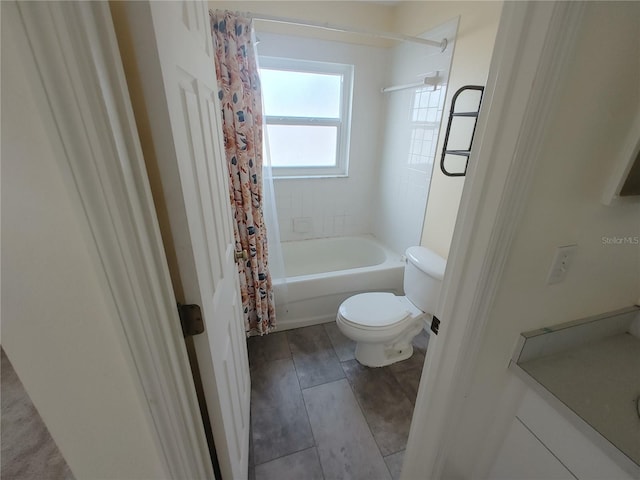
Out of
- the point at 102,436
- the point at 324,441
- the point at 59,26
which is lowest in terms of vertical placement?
the point at 324,441

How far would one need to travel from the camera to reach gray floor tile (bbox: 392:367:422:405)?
5.18ft

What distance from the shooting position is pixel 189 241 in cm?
55

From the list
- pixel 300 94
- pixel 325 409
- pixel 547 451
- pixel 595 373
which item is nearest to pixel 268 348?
pixel 325 409

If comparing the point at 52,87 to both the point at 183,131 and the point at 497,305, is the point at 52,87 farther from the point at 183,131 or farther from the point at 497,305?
the point at 497,305

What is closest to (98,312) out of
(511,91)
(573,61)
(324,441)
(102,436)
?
(102,436)

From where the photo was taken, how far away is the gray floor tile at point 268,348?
1812mm

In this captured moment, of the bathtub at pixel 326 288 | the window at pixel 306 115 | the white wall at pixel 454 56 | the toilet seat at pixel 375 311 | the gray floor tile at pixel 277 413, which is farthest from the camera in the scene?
the window at pixel 306 115

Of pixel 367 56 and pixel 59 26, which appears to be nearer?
pixel 59 26

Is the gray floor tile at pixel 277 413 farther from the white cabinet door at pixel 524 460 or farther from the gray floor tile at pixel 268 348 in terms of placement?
the white cabinet door at pixel 524 460

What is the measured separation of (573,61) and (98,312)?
973 millimetres

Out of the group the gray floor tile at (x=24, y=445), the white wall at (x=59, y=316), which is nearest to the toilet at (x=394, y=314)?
the white wall at (x=59, y=316)

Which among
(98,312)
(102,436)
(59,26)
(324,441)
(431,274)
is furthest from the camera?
(431,274)

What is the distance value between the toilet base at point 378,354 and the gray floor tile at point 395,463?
0.50 meters

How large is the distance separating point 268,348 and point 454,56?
2.19 meters
